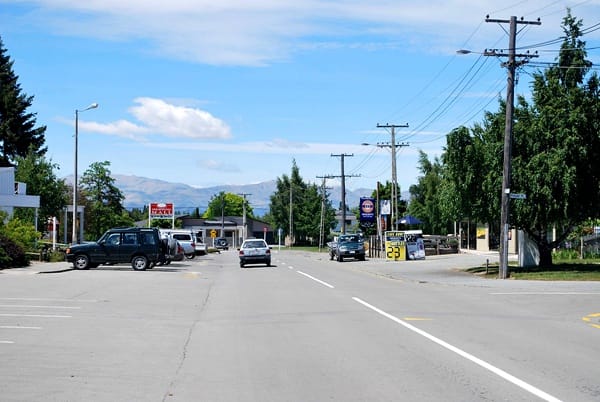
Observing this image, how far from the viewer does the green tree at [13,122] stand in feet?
276

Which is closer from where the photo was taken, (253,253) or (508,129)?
(508,129)

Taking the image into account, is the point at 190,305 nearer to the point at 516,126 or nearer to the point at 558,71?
the point at 516,126

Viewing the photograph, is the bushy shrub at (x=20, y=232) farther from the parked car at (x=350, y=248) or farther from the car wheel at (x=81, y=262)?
the parked car at (x=350, y=248)

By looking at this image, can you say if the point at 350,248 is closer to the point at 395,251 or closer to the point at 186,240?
the point at 395,251

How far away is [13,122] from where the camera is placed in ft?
282

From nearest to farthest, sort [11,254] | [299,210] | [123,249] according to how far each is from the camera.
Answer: [11,254]
[123,249]
[299,210]

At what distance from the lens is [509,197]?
1202 inches

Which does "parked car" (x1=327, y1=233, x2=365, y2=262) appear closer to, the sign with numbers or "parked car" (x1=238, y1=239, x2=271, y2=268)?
the sign with numbers

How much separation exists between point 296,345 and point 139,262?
26494 millimetres

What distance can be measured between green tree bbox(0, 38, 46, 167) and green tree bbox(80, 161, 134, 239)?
26.3 feet

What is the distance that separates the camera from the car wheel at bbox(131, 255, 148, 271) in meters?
37.6

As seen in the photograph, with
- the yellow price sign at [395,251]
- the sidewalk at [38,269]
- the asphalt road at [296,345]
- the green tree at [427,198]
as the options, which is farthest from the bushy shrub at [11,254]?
the green tree at [427,198]

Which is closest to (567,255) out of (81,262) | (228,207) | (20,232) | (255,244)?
(255,244)

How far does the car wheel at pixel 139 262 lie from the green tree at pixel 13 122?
5049 cm
